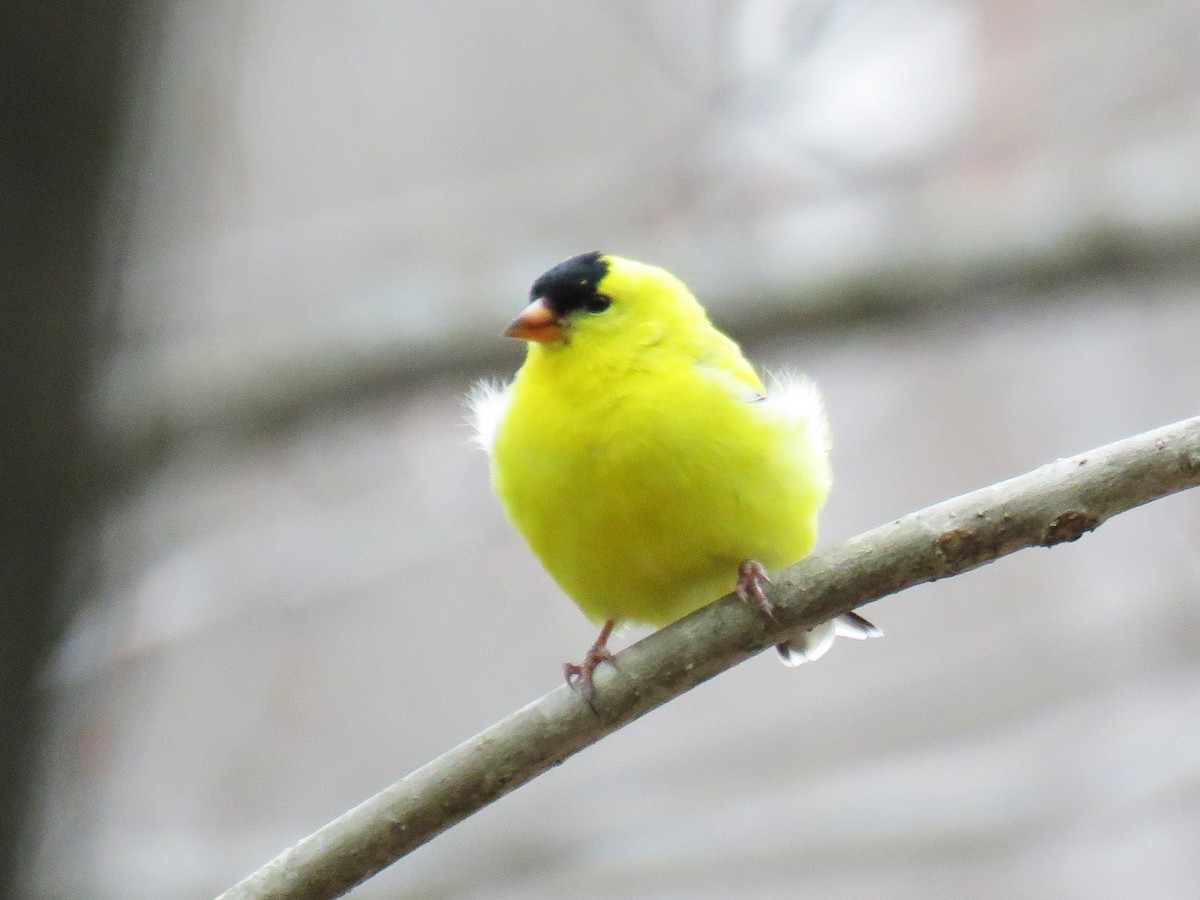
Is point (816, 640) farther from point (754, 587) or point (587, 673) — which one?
point (587, 673)

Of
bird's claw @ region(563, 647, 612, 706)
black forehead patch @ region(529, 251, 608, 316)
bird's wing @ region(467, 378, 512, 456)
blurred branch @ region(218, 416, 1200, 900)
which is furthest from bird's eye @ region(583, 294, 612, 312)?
blurred branch @ region(218, 416, 1200, 900)

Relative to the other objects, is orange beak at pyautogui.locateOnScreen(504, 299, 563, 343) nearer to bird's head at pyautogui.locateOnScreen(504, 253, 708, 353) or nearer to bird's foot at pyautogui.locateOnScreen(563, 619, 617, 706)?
bird's head at pyautogui.locateOnScreen(504, 253, 708, 353)

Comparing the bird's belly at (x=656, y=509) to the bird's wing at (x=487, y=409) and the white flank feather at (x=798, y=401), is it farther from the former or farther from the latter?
the bird's wing at (x=487, y=409)

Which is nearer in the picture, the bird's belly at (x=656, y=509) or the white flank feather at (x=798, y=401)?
the bird's belly at (x=656, y=509)

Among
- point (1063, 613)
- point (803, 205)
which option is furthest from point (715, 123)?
point (1063, 613)

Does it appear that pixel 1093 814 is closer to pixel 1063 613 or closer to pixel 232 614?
pixel 1063 613

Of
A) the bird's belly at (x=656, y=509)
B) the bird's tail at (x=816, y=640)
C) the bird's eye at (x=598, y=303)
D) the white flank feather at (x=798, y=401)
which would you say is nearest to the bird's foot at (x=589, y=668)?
the bird's belly at (x=656, y=509)

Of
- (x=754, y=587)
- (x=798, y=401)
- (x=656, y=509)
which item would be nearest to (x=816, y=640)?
(x=798, y=401)
